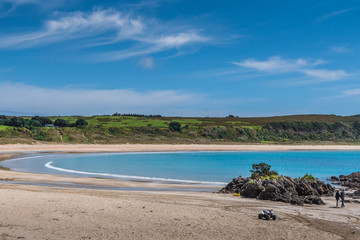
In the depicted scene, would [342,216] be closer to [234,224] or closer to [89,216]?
[234,224]

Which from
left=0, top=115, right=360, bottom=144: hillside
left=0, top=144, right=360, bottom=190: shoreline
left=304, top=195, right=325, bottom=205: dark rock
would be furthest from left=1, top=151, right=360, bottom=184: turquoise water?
left=0, top=115, right=360, bottom=144: hillside

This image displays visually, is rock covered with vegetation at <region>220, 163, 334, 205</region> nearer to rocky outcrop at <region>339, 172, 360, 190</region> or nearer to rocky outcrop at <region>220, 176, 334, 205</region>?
rocky outcrop at <region>220, 176, 334, 205</region>

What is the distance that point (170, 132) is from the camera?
81.9 meters

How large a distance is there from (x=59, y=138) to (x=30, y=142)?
6.83 metres

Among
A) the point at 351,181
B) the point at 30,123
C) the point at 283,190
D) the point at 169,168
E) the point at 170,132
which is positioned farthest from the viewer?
the point at 170,132

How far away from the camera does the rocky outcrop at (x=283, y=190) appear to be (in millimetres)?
16473

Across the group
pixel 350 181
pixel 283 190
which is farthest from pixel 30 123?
pixel 283 190

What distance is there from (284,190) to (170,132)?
214ft

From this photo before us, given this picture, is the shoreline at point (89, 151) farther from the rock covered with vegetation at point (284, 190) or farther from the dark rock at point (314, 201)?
the dark rock at point (314, 201)

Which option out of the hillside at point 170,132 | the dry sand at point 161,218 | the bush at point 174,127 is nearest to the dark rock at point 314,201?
the dry sand at point 161,218

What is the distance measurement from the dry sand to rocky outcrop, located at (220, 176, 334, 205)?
0.77 m

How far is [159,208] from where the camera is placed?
44.7 feet

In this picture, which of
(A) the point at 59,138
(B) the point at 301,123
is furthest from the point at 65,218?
Answer: (B) the point at 301,123

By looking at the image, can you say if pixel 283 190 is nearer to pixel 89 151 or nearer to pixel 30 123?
pixel 89 151
